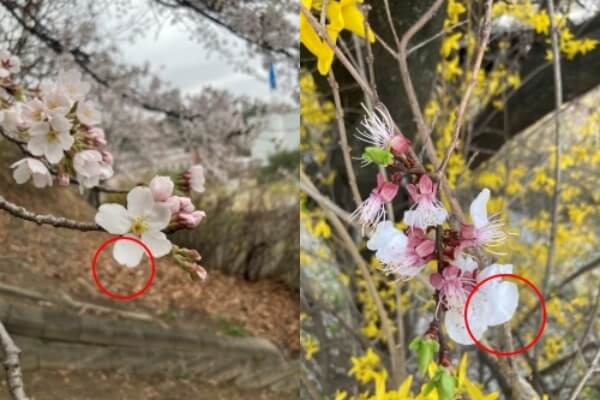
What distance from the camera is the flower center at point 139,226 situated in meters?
0.43

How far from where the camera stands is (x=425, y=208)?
0.28 metres

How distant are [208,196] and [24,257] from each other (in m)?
0.43

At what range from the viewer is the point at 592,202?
56.1 inches

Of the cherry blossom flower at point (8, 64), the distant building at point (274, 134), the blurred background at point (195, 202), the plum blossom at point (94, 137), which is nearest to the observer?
the plum blossom at point (94, 137)

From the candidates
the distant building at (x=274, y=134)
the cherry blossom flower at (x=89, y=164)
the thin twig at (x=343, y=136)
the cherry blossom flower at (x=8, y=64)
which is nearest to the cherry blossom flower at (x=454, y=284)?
the thin twig at (x=343, y=136)

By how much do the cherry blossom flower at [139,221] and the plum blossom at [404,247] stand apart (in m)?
0.17

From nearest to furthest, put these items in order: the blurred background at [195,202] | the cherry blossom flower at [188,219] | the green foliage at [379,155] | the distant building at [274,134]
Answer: the green foliage at [379,155] < the cherry blossom flower at [188,219] < the blurred background at [195,202] < the distant building at [274,134]

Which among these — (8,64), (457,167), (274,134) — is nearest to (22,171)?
(8,64)

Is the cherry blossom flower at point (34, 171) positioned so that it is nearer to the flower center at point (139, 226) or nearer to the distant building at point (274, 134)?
the flower center at point (139, 226)

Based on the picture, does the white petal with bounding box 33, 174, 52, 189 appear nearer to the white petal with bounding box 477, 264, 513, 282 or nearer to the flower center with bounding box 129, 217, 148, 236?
the flower center with bounding box 129, 217, 148, 236

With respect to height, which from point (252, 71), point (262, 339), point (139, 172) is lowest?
point (262, 339)

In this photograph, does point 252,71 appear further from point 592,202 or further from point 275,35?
point 592,202

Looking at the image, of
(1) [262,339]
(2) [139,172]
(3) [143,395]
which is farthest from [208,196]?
(3) [143,395]

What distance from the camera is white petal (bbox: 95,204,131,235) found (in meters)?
0.43
